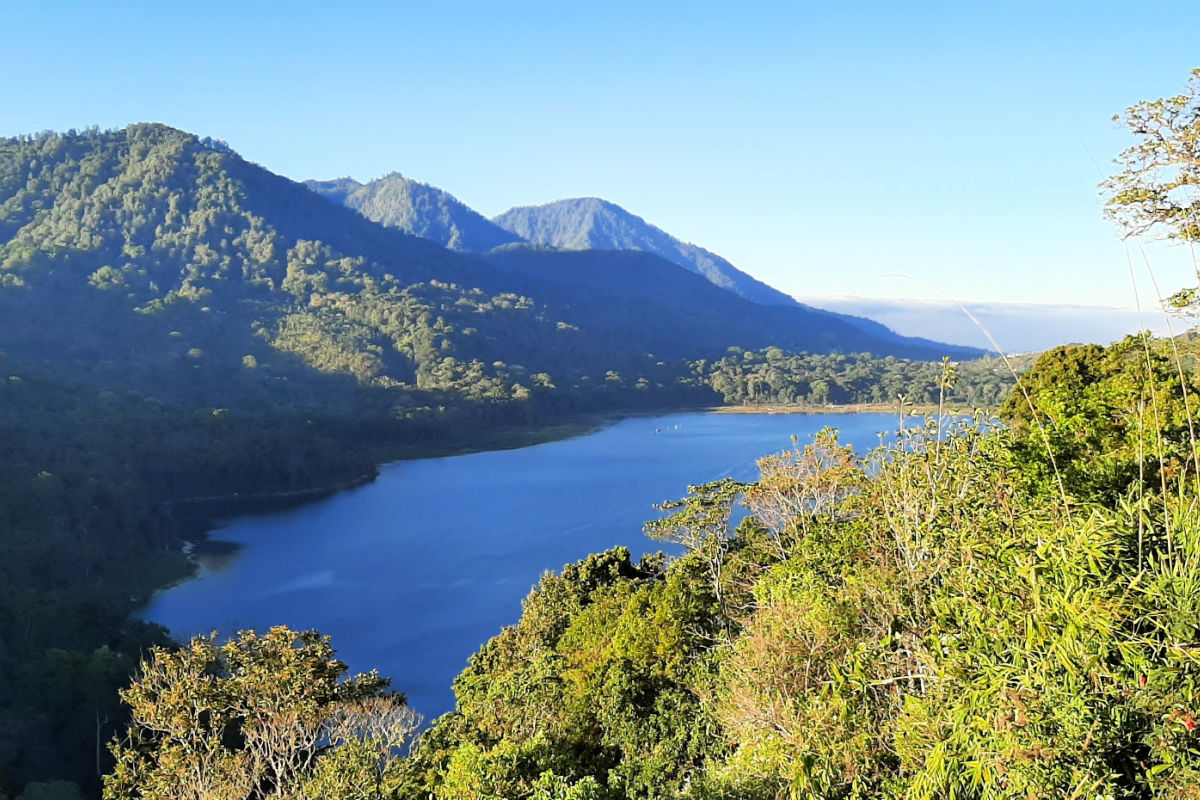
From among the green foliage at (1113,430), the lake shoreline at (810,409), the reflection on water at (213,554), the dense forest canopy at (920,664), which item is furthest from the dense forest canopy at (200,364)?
the green foliage at (1113,430)

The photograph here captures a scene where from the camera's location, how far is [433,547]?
118 ft

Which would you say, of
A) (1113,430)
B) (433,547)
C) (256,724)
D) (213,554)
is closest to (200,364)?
(213,554)

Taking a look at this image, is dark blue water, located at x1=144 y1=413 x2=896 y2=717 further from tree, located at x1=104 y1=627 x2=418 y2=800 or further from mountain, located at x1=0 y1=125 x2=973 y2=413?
mountain, located at x1=0 y1=125 x2=973 y2=413

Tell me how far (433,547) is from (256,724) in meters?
28.3

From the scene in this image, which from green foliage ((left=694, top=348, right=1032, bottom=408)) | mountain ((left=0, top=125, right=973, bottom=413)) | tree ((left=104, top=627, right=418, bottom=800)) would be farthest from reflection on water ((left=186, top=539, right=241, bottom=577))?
green foliage ((left=694, top=348, right=1032, bottom=408))

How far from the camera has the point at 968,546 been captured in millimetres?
4148

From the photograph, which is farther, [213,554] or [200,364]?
[200,364]

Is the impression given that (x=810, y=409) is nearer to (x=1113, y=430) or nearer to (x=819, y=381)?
(x=819, y=381)

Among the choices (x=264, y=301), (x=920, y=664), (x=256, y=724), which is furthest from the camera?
(x=264, y=301)

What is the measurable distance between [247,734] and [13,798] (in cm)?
693

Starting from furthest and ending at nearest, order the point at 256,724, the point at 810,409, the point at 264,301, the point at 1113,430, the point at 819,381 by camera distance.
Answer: the point at 819,381, the point at 264,301, the point at 810,409, the point at 1113,430, the point at 256,724

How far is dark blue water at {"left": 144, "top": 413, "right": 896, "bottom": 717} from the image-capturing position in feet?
85.0

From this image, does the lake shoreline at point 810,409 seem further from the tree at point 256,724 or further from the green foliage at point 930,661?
the tree at point 256,724

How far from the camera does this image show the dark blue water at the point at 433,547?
2591cm
